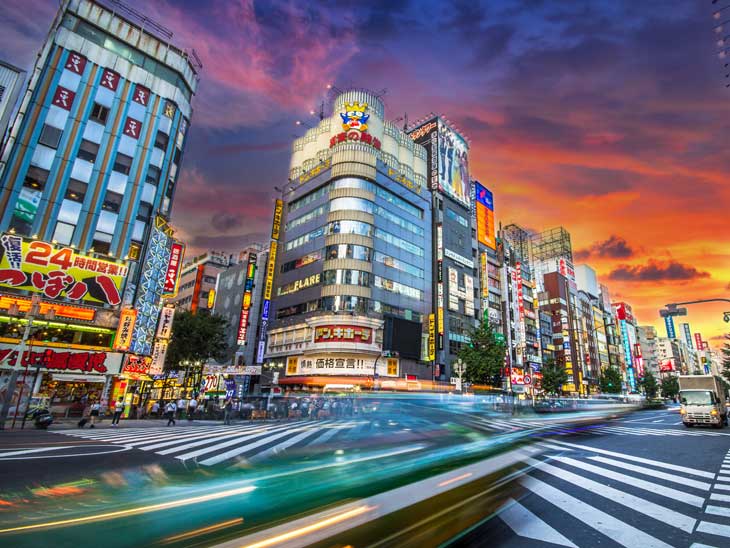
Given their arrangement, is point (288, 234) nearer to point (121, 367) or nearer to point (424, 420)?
point (121, 367)

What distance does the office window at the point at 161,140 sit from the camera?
1420 inches

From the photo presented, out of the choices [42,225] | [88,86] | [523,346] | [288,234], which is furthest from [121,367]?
[523,346]

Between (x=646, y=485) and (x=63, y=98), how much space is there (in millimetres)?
44038

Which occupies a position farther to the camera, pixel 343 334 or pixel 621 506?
pixel 343 334

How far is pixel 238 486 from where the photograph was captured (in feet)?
15.5

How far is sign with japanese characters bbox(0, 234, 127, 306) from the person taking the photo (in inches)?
1024

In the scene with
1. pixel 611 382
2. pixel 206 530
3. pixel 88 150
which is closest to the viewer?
pixel 206 530

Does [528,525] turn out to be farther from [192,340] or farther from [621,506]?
[192,340]

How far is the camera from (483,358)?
41.5 metres

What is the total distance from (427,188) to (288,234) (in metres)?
23.3

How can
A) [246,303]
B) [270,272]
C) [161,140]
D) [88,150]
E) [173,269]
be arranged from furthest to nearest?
[270,272] → [246,303] → [161,140] → [173,269] → [88,150]

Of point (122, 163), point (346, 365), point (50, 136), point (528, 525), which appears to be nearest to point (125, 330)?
point (122, 163)

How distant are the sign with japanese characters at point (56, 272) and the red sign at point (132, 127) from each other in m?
12.8

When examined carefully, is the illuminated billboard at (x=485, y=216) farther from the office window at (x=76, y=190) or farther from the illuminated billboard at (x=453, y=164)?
the office window at (x=76, y=190)
